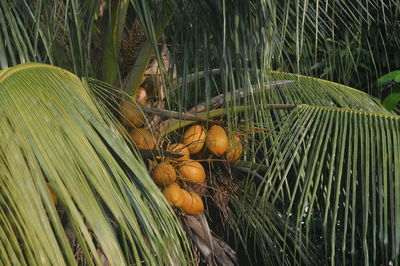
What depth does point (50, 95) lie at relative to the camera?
161 centimetres

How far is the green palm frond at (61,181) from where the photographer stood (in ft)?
3.98

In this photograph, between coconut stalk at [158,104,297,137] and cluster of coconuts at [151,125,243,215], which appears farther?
coconut stalk at [158,104,297,137]

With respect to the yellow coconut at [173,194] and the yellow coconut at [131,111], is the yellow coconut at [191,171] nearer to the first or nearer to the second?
the yellow coconut at [173,194]

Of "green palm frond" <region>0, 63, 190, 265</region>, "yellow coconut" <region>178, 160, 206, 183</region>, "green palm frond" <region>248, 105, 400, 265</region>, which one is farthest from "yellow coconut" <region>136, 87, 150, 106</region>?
"green palm frond" <region>0, 63, 190, 265</region>

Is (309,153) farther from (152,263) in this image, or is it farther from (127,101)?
(152,263)

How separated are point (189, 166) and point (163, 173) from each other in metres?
0.19

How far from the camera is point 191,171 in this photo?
258 centimetres

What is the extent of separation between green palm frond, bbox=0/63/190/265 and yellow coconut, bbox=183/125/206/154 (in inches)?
34.4

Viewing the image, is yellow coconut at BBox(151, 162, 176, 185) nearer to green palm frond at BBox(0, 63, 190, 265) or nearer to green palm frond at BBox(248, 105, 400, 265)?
green palm frond at BBox(248, 105, 400, 265)

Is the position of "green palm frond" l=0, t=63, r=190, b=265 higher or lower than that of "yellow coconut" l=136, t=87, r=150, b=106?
higher

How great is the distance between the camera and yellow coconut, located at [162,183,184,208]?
8.04 feet

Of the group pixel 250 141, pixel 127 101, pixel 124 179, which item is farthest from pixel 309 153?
pixel 124 179

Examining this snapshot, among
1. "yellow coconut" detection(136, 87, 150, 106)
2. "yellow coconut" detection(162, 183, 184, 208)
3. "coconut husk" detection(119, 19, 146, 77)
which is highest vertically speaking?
"coconut husk" detection(119, 19, 146, 77)

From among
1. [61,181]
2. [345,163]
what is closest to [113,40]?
[345,163]
